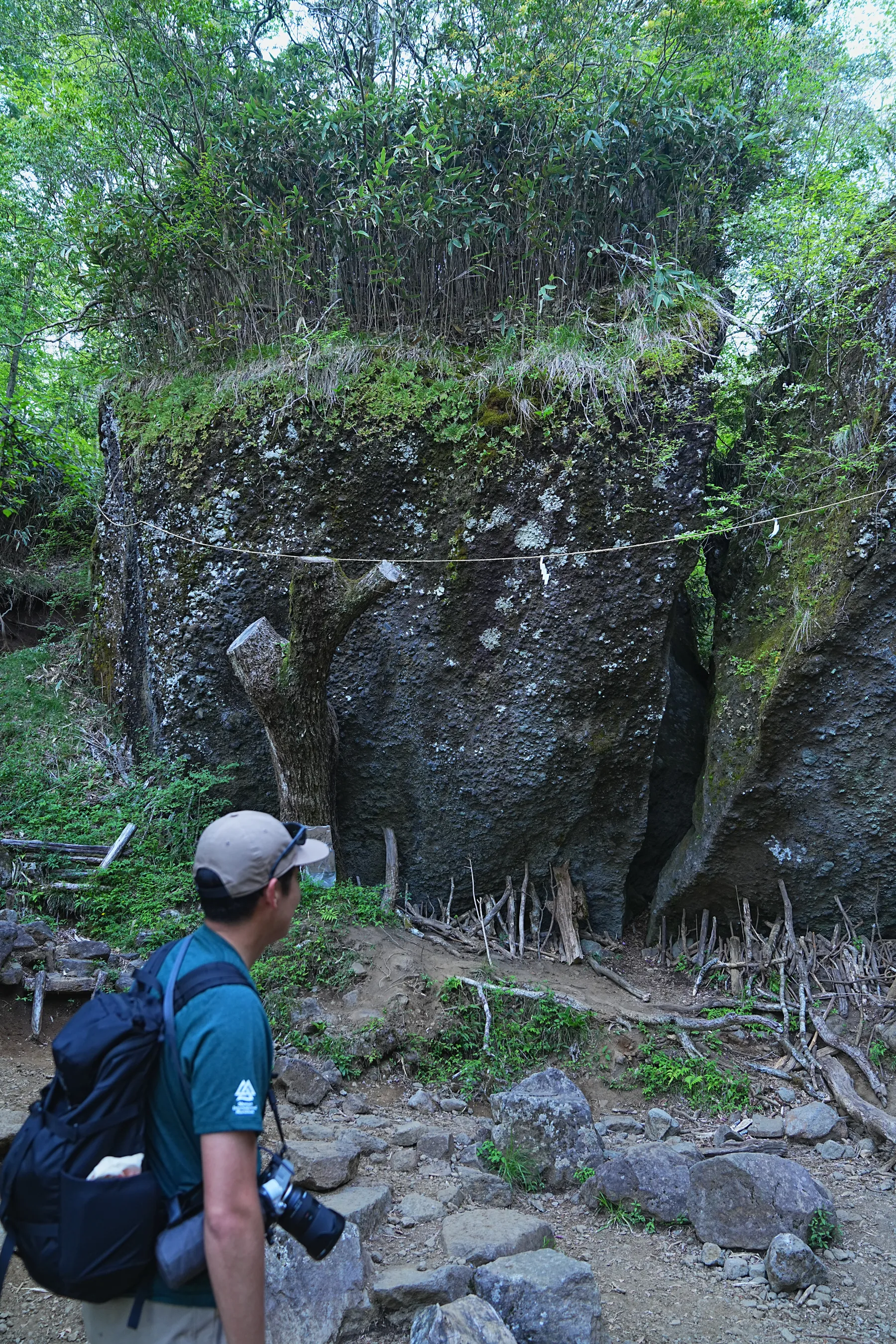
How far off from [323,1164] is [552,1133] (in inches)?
43.3

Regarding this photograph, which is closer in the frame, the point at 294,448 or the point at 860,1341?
the point at 860,1341

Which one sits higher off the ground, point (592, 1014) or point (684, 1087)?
point (592, 1014)

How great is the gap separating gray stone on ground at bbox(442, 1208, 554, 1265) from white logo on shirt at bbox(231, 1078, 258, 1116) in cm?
197

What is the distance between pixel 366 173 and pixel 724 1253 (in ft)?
23.2

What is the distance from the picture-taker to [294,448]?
5949 mm

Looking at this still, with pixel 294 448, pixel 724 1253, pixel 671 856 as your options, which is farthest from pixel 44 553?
pixel 724 1253

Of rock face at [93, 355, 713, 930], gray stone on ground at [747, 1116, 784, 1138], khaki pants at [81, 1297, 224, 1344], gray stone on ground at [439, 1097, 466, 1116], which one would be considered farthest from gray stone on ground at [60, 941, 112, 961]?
gray stone on ground at [747, 1116, 784, 1138]

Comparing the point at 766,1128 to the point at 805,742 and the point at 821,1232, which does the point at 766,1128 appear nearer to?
the point at 821,1232

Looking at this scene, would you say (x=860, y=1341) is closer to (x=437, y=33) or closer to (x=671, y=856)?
(x=671, y=856)

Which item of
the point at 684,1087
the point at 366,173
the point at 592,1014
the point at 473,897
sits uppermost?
the point at 366,173

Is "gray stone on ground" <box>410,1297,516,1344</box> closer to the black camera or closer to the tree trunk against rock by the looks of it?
the black camera

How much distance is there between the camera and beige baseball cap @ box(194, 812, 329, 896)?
1.59m

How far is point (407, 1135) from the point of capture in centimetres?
384

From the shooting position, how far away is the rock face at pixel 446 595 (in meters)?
5.57
